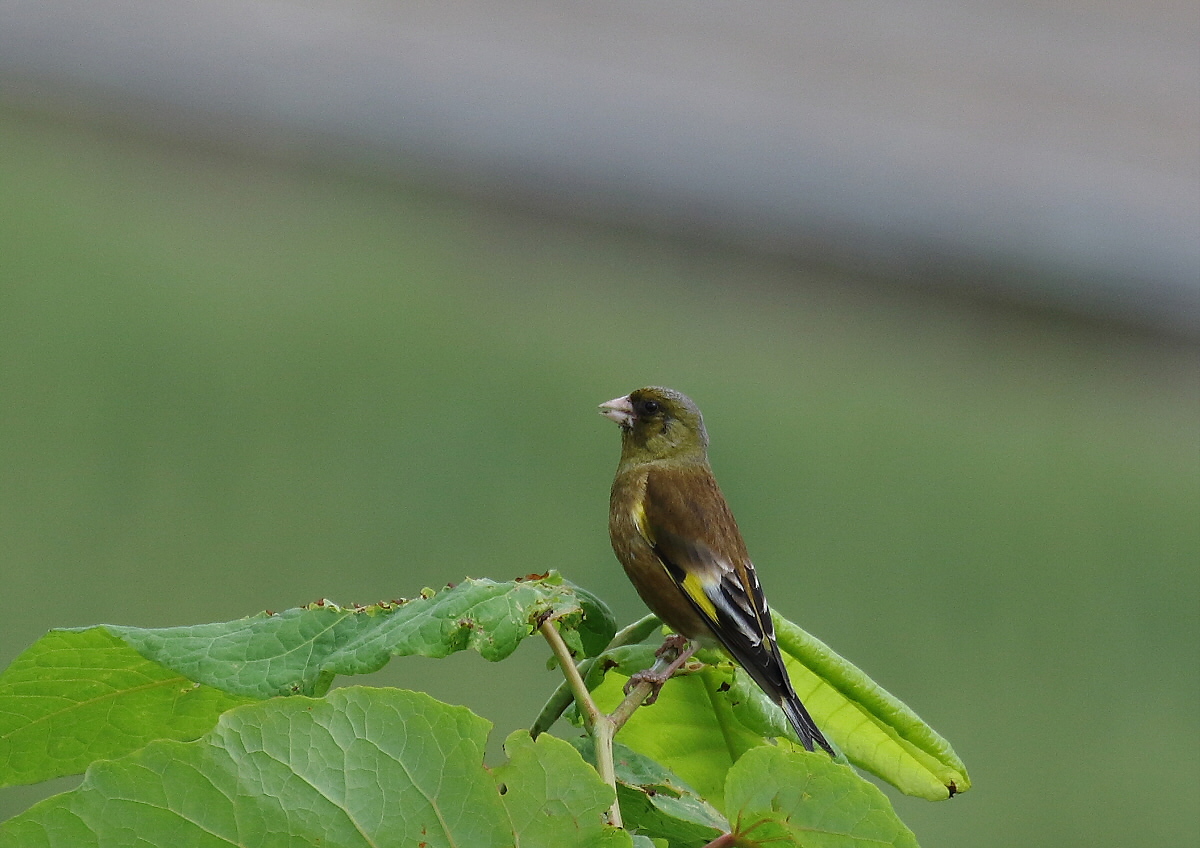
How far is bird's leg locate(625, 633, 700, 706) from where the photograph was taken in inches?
36.2

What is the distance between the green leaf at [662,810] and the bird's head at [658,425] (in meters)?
1.05

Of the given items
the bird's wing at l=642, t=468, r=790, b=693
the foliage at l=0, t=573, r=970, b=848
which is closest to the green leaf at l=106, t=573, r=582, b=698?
the foliage at l=0, t=573, r=970, b=848

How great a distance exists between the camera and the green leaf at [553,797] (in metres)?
0.67

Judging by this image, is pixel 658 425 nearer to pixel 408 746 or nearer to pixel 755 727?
pixel 755 727

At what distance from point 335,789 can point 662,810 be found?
0.67 ft

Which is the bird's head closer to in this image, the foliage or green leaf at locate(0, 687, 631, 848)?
the foliage

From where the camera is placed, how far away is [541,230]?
6.86 metres

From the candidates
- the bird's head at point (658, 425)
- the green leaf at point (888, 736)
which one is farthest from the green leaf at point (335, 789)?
the bird's head at point (658, 425)

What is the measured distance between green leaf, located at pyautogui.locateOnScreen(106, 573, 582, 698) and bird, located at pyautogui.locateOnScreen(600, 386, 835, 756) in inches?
16.9

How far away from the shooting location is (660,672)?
96 cm

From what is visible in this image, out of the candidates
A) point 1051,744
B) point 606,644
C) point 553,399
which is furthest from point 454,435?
point 606,644

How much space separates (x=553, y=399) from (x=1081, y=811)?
7.99 feet

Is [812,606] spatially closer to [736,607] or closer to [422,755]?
[736,607]

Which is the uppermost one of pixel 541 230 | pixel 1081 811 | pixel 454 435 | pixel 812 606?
pixel 541 230
